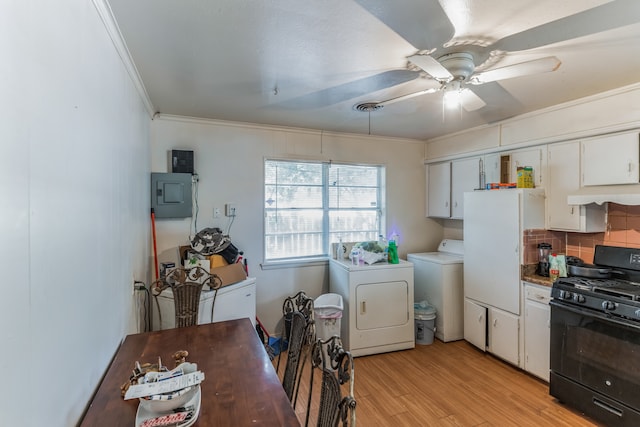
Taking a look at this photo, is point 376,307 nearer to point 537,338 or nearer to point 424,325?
point 424,325

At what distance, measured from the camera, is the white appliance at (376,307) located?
3203 mm

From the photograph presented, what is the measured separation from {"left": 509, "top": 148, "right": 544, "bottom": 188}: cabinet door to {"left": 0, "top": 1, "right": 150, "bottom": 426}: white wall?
339 cm

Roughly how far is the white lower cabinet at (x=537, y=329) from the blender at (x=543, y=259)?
21 centimetres

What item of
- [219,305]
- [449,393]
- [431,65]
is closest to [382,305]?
[449,393]

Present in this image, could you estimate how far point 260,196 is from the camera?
3463 millimetres

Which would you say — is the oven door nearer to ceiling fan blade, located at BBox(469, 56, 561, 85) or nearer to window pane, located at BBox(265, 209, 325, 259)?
ceiling fan blade, located at BBox(469, 56, 561, 85)

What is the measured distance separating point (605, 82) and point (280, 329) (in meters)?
3.57

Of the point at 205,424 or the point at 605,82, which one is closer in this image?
the point at 205,424

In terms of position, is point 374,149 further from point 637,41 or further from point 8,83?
point 8,83

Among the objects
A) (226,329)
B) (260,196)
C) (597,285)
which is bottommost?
(226,329)

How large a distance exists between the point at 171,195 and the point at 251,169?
0.85 m

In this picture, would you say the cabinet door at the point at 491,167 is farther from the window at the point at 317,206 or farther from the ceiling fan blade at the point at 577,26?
the ceiling fan blade at the point at 577,26

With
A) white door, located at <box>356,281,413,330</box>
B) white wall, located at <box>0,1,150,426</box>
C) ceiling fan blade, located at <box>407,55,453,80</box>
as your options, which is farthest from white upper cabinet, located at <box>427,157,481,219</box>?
white wall, located at <box>0,1,150,426</box>

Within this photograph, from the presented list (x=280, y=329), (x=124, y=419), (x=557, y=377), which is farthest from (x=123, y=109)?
(x=557, y=377)
